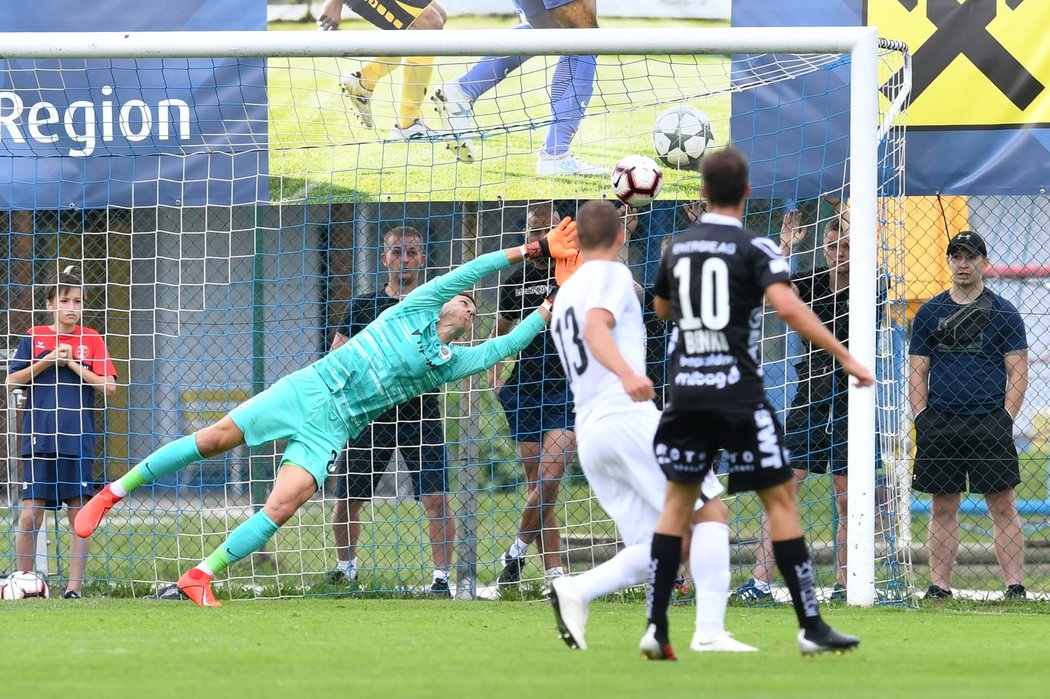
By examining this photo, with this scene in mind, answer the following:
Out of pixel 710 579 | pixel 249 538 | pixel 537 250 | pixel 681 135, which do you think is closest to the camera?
pixel 710 579

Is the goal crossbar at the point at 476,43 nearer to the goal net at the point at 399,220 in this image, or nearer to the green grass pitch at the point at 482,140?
the goal net at the point at 399,220

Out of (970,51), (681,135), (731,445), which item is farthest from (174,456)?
(970,51)

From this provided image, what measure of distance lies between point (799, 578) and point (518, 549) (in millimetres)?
3782

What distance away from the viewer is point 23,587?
27.4 feet

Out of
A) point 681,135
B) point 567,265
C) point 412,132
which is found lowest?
point 567,265

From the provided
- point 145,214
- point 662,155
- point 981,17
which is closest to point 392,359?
point 662,155

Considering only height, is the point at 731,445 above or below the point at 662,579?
above

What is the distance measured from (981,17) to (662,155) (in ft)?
7.64

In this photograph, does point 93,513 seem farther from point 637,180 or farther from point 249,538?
point 637,180

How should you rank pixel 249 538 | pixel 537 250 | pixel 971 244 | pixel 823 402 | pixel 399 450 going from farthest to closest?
pixel 399 450 → pixel 823 402 → pixel 971 244 → pixel 249 538 → pixel 537 250

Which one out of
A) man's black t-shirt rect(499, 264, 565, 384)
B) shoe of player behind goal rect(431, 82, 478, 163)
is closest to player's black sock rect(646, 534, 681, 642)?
man's black t-shirt rect(499, 264, 565, 384)

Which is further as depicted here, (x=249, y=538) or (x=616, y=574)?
(x=249, y=538)

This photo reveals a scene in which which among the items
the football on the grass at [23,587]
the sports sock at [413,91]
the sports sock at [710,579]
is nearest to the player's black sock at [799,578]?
the sports sock at [710,579]

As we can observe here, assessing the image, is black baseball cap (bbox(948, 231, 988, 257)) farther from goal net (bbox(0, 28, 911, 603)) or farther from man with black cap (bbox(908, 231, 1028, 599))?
goal net (bbox(0, 28, 911, 603))
